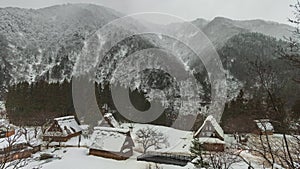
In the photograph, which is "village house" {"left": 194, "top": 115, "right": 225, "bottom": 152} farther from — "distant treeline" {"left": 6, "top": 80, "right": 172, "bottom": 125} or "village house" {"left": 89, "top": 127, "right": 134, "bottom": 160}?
"distant treeline" {"left": 6, "top": 80, "right": 172, "bottom": 125}

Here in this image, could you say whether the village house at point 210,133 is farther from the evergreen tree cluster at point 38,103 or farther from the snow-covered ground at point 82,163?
the evergreen tree cluster at point 38,103

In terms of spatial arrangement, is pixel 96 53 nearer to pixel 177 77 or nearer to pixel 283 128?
pixel 177 77

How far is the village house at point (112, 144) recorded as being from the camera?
63.6 feet

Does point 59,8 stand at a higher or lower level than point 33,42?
higher

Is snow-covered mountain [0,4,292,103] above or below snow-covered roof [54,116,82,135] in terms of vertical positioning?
above

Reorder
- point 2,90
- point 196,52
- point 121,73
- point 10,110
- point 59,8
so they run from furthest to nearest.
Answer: point 59,8
point 196,52
point 121,73
point 2,90
point 10,110

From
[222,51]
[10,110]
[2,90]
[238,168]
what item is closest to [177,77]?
[222,51]

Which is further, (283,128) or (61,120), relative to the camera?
(61,120)

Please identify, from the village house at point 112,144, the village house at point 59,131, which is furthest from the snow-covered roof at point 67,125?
the village house at point 112,144

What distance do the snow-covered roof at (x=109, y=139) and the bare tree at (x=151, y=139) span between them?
2.45 metres

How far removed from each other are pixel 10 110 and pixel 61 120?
10984 millimetres

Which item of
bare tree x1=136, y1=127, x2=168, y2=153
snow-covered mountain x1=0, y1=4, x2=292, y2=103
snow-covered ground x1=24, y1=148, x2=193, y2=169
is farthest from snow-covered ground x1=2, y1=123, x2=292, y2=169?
snow-covered mountain x1=0, y1=4, x2=292, y2=103

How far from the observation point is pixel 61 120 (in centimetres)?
2553

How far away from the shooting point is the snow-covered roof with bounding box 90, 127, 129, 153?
19.7m
